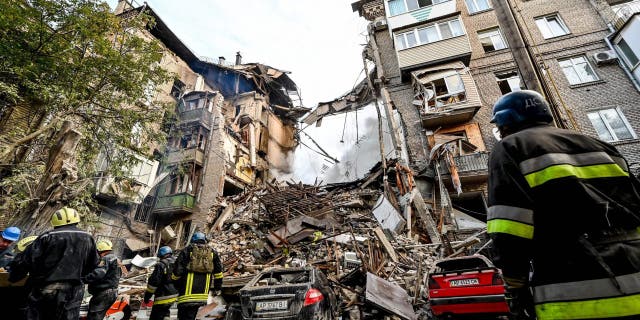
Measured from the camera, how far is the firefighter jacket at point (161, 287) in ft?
17.6

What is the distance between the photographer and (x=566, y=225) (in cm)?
138

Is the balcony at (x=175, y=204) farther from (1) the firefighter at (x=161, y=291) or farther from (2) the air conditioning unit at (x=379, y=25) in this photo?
(2) the air conditioning unit at (x=379, y=25)

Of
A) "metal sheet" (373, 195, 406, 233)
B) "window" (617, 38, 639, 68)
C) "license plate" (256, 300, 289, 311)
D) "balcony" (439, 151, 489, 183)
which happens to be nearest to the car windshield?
"license plate" (256, 300, 289, 311)

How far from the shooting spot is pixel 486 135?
13.9 m

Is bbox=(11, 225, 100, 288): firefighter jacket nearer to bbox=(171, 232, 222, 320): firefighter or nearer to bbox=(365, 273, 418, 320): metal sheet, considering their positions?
bbox=(171, 232, 222, 320): firefighter

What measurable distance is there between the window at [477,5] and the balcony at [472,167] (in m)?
10.9

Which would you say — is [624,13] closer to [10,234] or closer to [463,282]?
[463,282]

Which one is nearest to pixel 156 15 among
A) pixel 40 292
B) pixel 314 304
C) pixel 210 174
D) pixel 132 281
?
pixel 210 174

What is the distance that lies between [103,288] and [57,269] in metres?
2.14

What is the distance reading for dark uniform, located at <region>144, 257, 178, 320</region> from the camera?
17.5ft

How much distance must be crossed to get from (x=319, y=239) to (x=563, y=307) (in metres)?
9.40

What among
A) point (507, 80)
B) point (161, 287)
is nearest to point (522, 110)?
point (161, 287)

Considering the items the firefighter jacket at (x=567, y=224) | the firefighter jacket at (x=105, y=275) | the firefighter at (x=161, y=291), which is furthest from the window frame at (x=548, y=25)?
the firefighter jacket at (x=105, y=275)

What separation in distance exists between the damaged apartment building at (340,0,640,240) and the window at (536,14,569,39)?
2.3 inches
